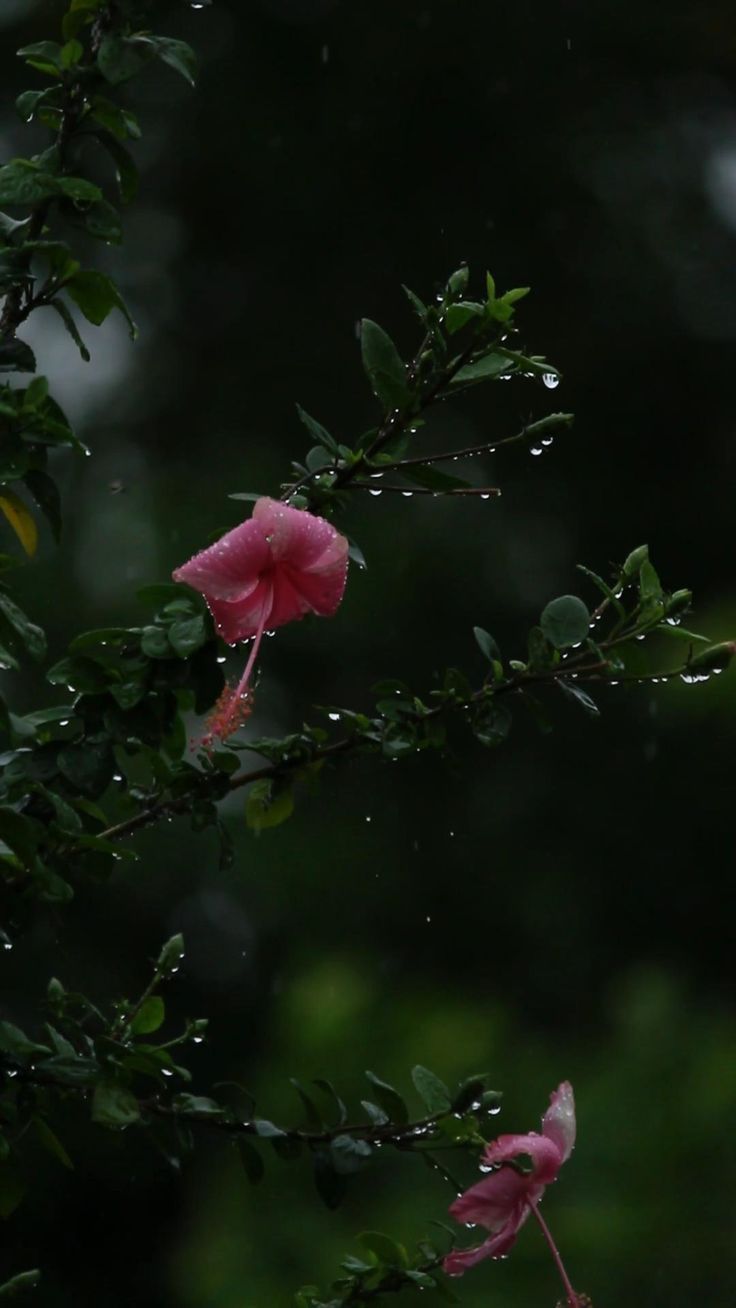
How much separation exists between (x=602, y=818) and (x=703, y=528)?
0.56 m

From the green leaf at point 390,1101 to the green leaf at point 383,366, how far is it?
13.0 inches

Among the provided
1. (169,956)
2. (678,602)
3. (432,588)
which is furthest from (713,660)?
(432,588)

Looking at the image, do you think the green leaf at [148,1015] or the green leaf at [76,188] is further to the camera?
the green leaf at [148,1015]

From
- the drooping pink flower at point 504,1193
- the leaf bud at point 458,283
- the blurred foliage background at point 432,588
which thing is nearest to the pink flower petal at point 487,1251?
the drooping pink flower at point 504,1193

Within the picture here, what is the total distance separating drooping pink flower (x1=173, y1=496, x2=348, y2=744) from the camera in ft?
2.98

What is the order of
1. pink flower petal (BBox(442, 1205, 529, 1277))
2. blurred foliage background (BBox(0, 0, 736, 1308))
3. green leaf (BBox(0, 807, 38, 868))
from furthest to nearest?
blurred foliage background (BBox(0, 0, 736, 1308)) < pink flower petal (BBox(442, 1205, 529, 1277)) < green leaf (BBox(0, 807, 38, 868))

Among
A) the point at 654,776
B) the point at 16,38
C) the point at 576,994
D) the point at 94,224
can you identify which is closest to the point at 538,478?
the point at 654,776

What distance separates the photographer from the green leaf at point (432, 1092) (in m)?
0.96

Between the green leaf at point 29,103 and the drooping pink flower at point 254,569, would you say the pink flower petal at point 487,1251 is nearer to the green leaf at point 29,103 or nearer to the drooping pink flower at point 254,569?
the drooping pink flower at point 254,569

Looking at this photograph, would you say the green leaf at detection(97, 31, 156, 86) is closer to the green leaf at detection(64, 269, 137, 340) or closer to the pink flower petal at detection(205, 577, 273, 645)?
the green leaf at detection(64, 269, 137, 340)

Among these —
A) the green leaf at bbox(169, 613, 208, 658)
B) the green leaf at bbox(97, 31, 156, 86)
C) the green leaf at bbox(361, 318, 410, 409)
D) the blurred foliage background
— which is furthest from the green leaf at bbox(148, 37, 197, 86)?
the blurred foliage background

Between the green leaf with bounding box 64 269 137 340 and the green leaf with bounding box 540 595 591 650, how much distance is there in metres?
0.25

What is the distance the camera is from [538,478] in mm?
3244

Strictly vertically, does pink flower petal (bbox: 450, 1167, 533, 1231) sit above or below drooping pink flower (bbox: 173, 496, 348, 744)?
below
